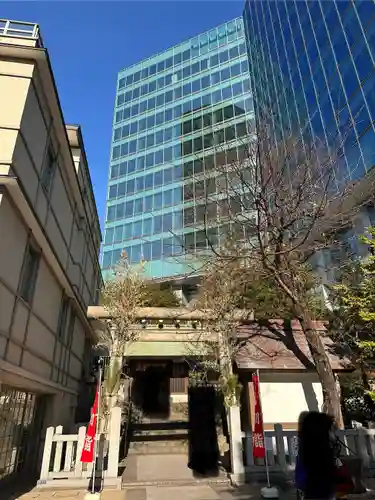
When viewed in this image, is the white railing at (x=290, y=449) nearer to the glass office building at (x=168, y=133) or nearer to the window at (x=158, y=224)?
the glass office building at (x=168, y=133)

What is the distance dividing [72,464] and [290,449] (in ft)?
19.0

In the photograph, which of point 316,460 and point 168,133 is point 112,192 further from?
point 316,460

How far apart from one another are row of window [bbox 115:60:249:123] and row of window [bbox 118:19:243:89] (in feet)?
16.2

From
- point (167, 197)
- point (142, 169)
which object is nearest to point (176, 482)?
point (167, 197)

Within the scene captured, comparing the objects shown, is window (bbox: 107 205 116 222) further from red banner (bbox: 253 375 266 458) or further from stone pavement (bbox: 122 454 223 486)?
red banner (bbox: 253 375 266 458)

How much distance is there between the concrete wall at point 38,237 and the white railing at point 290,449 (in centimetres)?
606

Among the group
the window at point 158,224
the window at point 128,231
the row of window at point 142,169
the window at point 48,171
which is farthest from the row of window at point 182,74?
the window at point 48,171

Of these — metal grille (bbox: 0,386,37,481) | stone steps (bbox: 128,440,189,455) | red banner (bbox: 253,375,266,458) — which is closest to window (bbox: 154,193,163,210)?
stone steps (bbox: 128,440,189,455)

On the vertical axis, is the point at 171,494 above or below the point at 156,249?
below

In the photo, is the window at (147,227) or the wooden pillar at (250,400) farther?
the window at (147,227)

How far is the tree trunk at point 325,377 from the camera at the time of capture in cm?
945

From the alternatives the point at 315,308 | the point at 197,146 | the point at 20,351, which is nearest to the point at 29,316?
the point at 20,351

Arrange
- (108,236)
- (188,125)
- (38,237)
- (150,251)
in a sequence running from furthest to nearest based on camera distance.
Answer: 1. (188,125)
2. (108,236)
3. (150,251)
4. (38,237)

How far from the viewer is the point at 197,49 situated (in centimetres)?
4594
